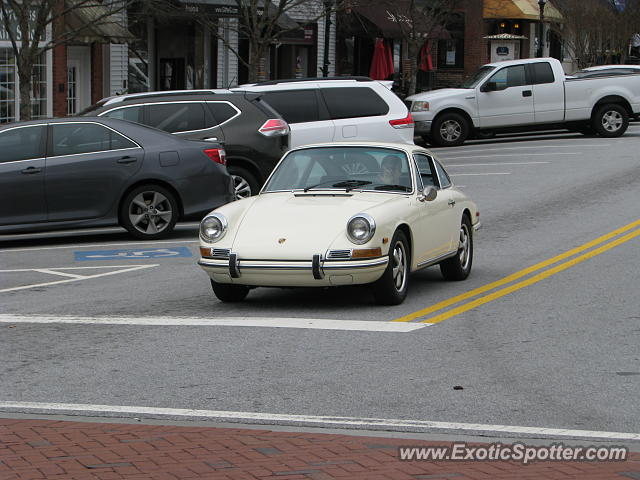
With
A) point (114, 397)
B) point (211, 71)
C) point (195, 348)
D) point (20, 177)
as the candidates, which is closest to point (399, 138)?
point (20, 177)

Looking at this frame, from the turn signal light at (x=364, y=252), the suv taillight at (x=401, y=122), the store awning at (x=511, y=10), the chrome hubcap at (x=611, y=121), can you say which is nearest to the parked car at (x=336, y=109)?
the suv taillight at (x=401, y=122)

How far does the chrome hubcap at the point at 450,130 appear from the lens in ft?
97.8

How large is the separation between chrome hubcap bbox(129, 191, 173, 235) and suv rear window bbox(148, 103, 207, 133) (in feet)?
6.74

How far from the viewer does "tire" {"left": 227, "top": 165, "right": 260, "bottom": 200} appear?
17.5 meters

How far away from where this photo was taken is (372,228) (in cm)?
988

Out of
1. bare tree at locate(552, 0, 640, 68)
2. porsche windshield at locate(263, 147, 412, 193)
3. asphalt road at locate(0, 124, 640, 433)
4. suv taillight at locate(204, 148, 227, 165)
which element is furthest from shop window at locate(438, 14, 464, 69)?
porsche windshield at locate(263, 147, 412, 193)

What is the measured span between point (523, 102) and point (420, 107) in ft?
8.42

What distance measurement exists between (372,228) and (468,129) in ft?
67.3

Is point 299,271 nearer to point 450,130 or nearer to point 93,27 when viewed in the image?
point 93,27

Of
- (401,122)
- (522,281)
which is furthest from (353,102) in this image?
(522,281)

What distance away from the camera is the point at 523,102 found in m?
29.6

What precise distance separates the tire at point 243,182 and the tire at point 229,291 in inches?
269

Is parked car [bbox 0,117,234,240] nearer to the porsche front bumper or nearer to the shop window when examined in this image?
the porsche front bumper

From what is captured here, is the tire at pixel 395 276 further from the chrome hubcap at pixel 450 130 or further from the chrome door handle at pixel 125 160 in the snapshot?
the chrome hubcap at pixel 450 130
